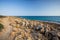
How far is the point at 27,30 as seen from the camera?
5.84 feet

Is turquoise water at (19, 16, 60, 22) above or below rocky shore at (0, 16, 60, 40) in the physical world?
above

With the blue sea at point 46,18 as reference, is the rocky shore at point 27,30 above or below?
below

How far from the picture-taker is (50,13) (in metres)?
1.81

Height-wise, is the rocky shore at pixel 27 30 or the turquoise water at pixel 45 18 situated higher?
the turquoise water at pixel 45 18

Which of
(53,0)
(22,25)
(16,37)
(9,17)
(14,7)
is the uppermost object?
(53,0)

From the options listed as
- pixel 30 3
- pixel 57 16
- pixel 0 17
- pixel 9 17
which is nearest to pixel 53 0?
pixel 57 16

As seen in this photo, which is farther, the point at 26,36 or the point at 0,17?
the point at 0,17

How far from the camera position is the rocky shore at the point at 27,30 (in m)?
1.73

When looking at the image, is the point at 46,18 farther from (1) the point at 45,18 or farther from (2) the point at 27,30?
(2) the point at 27,30

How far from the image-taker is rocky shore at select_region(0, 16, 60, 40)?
1.73 metres

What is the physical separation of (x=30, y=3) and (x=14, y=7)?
0.30 m

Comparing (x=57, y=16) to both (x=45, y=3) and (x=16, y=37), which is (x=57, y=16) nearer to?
(x=45, y=3)

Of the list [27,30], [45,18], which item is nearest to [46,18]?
[45,18]

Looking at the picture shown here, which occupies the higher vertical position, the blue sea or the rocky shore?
the blue sea
